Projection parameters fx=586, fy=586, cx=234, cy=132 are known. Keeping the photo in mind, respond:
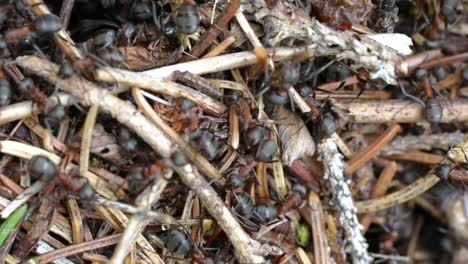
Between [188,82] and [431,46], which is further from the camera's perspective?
[431,46]

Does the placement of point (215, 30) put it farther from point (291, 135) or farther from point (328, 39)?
point (291, 135)

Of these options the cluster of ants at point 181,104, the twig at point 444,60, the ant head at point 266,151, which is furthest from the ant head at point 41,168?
the twig at point 444,60

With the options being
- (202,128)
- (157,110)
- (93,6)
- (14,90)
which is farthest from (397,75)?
(14,90)

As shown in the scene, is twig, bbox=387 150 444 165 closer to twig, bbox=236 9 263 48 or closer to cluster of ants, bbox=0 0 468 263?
cluster of ants, bbox=0 0 468 263

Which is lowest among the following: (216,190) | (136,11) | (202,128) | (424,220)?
(424,220)

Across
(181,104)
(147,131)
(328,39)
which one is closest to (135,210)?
(147,131)

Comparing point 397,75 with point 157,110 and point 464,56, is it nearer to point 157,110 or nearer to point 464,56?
point 464,56
